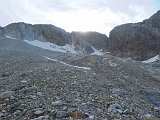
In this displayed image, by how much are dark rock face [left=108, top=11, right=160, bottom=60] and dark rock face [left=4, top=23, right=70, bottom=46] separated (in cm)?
1278

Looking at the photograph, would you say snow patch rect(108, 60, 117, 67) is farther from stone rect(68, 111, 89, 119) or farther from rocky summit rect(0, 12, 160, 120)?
stone rect(68, 111, 89, 119)

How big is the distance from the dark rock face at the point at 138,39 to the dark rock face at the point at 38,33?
1278 centimetres

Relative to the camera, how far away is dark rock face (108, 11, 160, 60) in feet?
279

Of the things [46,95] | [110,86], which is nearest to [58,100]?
[46,95]

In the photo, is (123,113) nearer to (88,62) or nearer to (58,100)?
(58,100)

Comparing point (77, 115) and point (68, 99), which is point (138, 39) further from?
point (77, 115)

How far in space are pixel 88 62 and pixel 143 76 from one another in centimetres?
494

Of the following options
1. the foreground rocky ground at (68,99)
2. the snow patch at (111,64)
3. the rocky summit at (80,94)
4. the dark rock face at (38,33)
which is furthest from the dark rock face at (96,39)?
the foreground rocky ground at (68,99)

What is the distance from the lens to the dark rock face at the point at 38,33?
78.9m

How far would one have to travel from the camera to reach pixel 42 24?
89812 mm

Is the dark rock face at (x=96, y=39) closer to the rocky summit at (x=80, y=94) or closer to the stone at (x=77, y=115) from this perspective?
the rocky summit at (x=80, y=94)

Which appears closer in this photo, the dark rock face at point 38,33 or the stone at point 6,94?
the stone at point 6,94

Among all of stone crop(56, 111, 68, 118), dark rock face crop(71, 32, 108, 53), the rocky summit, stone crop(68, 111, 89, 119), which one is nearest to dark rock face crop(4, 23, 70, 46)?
dark rock face crop(71, 32, 108, 53)

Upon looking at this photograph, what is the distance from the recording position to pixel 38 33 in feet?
278
